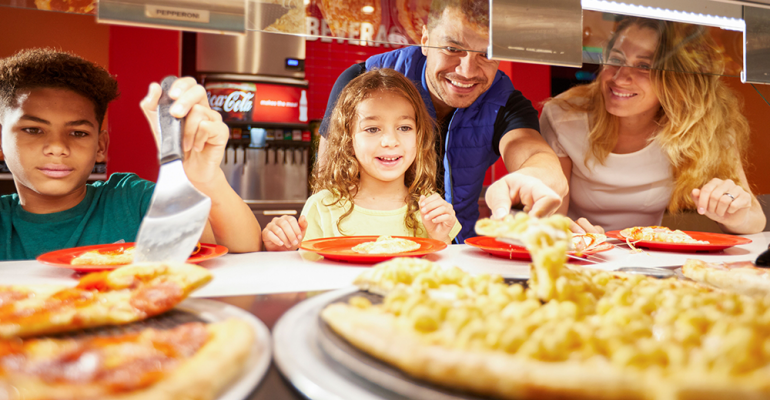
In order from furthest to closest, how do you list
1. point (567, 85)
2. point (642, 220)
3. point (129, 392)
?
point (567, 85) → point (642, 220) → point (129, 392)

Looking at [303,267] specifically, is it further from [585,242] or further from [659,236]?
[659,236]

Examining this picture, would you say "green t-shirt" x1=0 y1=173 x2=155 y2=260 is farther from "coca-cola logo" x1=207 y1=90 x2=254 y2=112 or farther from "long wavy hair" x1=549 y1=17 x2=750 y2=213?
"coca-cola logo" x1=207 y1=90 x2=254 y2=112

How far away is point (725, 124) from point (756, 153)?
299 centimetres

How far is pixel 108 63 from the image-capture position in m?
3.55

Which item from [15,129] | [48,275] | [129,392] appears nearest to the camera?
[129,392]

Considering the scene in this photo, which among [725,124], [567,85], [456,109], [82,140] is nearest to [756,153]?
[567,85]

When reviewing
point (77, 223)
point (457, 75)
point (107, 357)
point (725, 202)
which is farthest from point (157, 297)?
point (725, 202)

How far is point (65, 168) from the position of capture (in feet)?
4.16

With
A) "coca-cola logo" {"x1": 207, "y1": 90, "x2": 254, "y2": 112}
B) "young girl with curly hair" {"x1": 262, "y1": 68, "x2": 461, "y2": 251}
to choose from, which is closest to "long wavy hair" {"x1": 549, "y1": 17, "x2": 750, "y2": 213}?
"young girl with curly hair" {"x1": 262, "y1": 68, "x2": 461, "y2": 251}

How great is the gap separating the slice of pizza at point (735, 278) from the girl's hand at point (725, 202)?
852 millimetres

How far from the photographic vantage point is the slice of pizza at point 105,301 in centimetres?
48

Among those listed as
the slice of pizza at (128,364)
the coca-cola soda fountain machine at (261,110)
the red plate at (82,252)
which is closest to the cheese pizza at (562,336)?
the slice of pizza at (128,364)

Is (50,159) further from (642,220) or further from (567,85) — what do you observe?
(567,85)

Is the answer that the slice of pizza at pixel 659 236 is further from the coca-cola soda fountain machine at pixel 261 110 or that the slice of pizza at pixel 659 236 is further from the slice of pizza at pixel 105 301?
the coca-cola soda fountain machine at pixel 261 110
